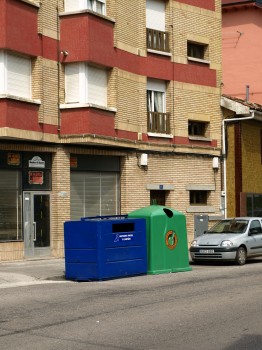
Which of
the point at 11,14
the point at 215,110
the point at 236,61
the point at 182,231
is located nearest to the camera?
the point at 182,231

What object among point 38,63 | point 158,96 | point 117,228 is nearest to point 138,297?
point 117,228

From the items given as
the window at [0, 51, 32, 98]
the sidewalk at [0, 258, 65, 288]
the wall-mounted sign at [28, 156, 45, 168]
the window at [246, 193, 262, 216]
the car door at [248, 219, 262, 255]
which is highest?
the window at [0, 51, 32, 98]

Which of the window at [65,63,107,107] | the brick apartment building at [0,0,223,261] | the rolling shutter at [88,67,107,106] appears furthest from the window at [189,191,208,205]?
the window at [65,63,107,107]

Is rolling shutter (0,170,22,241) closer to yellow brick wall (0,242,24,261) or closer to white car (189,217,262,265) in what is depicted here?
yellow brick wall (0,242,24,261)

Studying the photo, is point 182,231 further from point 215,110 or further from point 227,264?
point 215,110

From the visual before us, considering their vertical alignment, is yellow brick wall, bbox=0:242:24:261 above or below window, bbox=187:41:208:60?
below

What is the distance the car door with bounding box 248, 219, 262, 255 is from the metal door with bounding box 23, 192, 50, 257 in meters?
6.20

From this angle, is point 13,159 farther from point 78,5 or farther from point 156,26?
point 156,26

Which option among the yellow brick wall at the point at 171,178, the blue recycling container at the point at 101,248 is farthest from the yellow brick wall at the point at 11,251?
the blue recycling container at the point at 101,248

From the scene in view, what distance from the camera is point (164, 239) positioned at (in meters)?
18.9

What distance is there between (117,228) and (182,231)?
240cm

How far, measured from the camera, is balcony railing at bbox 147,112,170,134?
2736 centimetres

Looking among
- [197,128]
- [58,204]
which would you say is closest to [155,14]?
[197,128]

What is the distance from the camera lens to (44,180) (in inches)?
928
